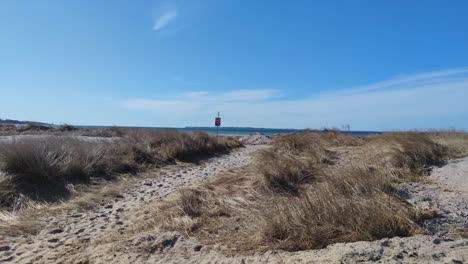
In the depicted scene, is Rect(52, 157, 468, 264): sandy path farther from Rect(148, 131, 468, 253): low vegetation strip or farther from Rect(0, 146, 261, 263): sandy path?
Rect(0, 146, 261, 263): sandy path

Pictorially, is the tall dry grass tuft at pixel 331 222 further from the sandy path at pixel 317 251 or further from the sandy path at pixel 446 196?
the sandy path at pixel 446 196

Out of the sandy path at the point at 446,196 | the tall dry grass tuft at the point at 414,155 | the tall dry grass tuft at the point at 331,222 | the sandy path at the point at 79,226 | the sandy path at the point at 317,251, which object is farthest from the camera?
the tall dry grass tuft at the point at 414,155

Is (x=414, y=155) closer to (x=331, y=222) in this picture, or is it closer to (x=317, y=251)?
(x=331, y=222)

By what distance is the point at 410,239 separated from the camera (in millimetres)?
3184

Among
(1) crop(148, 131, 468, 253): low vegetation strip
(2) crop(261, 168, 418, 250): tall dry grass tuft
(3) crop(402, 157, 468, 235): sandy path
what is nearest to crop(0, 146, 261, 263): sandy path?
(1) crop(148, 131, 468, 253): low vegetation strip

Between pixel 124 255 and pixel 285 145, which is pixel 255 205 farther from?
pixel 285 145

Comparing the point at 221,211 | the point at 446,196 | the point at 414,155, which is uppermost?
the point at 414,155

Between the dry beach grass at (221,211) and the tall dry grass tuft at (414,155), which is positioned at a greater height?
the tall dry grass tuft at (414,155)

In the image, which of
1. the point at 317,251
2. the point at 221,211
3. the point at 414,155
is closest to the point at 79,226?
the point at 221,211

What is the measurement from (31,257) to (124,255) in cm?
104

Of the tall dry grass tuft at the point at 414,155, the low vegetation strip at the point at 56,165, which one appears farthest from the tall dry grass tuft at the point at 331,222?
the low vegetation strip at the point at 56,165

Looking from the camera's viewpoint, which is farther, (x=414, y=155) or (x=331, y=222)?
(x=414, y=155)

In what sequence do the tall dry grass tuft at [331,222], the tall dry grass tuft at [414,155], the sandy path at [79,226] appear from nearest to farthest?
the tall dry grass tuft at [331,222] < the sandy path at [79,226] < the tall dry grass tuft at [414,155]

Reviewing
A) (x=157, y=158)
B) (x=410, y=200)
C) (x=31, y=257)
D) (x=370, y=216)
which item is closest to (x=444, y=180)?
(x=410, y=200)
